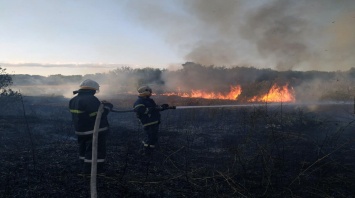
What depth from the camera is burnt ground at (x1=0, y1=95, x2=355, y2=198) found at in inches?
187

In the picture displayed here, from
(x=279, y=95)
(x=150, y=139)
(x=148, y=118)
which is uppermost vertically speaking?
(x=279, y=95)

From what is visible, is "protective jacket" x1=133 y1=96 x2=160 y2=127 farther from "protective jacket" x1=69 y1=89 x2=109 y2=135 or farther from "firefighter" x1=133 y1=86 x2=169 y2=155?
"protective jacket" x1=69 y1=89 x2=109 y2=135

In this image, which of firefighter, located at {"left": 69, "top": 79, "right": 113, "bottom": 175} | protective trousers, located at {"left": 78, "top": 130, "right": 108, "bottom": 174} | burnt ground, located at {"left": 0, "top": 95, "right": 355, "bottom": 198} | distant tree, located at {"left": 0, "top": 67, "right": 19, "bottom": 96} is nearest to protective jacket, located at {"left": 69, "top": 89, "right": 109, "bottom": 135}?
firefighter, located at {"left": 69, "top": 79, "right": 113, "bottom": 175}

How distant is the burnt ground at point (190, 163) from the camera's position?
4.76 metres

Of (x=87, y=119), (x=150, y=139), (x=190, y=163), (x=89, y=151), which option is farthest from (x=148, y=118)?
(x=89, y=151)

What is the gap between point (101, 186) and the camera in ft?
16.1

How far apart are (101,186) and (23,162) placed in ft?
8.25

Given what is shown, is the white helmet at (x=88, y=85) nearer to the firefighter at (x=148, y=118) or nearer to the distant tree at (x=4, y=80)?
the firefighter at (x=148, y=118)

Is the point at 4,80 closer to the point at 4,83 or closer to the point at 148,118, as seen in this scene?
the point at 4,83

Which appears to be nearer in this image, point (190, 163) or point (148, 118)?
point (190, 163)

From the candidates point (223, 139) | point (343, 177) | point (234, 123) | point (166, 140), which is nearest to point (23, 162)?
point (166, 140)

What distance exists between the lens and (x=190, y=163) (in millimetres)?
6500

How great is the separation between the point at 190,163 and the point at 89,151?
2.35 meters

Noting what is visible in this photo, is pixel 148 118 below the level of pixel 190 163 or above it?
above
